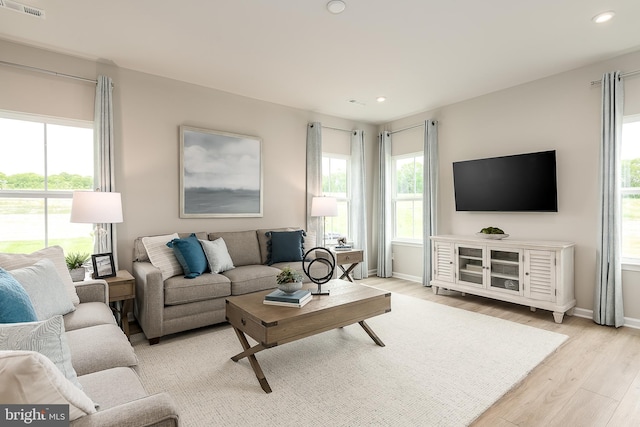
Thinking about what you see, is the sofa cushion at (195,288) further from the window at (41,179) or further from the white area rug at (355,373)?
the window at (41,179)

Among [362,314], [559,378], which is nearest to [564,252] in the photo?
[559,378]

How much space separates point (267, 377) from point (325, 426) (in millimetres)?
669

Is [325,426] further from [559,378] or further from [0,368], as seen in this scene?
[559,378]

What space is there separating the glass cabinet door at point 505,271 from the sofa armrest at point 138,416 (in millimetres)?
3876

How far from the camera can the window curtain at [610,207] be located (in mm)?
3307

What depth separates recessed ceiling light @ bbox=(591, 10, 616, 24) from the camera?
2.60m

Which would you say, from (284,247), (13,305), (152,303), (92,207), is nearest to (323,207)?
(284,247)

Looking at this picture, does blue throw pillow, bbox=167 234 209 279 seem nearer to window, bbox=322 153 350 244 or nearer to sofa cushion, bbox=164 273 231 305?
sofa cushion, bbox=164 273 231 305

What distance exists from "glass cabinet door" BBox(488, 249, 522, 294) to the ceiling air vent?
4.96m

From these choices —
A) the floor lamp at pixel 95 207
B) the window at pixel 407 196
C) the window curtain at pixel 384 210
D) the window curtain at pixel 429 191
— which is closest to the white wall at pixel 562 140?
the window curtain at pixel 429 191

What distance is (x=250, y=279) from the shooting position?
3.43 meters

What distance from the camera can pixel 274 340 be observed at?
2.11 metres

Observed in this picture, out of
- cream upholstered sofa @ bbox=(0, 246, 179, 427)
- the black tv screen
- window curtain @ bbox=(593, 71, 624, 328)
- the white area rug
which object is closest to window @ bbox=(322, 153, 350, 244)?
the black tv screen

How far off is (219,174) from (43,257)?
2154 mm
